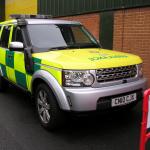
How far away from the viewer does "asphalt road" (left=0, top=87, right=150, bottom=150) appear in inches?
177

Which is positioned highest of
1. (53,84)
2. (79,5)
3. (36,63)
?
(79,5)

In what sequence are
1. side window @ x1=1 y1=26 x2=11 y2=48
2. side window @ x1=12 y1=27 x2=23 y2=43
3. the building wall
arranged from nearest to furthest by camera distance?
side window @ x1=12 y1=27 x2=23 y2=43 < side window @ x1=1 y1=26 x2=11 y2=48 < the building wall

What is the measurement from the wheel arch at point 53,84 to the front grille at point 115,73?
565 millimetres

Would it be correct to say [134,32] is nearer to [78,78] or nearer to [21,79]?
[21,79]

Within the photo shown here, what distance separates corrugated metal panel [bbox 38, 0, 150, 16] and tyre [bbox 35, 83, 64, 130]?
376 cm

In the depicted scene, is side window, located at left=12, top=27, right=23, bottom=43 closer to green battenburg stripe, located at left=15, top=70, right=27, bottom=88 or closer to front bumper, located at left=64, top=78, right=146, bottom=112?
green battenburg stripe, located at left=15, top=70, right=27, bottom=88

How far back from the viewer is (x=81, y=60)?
A: 15.1 ft

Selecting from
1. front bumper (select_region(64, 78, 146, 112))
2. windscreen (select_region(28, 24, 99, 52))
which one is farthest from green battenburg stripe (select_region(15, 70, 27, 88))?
front bumper (select_region(64, 78, 146, 112))

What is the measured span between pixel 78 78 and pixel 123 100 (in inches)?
30.6

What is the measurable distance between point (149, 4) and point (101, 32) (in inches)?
79.1

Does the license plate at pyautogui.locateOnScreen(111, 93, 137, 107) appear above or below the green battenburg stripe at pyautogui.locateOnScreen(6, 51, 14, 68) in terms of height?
below

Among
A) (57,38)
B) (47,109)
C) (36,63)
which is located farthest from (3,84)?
(47,109)

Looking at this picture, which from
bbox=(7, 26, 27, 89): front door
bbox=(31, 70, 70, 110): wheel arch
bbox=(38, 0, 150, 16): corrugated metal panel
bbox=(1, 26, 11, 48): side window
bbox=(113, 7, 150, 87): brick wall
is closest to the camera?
bbox=(31, 70, 70, 110): wheel arch

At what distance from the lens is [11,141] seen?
15.2 ft
